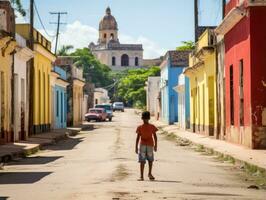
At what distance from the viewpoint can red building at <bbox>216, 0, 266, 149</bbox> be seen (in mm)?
23266

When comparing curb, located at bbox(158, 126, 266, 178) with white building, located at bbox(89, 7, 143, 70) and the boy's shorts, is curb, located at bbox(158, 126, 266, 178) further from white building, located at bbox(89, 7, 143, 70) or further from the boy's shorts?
white building, located at bbox(89, 7, 143, 70)

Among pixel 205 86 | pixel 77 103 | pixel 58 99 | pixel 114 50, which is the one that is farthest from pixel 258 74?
pixel 114 50

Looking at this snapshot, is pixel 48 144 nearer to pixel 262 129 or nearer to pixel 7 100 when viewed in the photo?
pixel 7 100

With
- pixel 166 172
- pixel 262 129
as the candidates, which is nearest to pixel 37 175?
pixel 166 172

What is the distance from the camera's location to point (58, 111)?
167 ft

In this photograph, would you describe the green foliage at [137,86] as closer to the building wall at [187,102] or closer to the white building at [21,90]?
the building wall at [187,102]

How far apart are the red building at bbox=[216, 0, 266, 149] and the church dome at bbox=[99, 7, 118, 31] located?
131551 millimetres

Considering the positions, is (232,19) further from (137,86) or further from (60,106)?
(137,86)

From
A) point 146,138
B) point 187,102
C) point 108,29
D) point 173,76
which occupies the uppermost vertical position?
point 108,29

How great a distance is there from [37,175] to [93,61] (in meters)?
120

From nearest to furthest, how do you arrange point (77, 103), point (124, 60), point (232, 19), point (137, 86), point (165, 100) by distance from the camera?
1. point (232, 19)
2. point (77, 103)
3. point (165, 100)
4. point (137, 86)
5. point (124, 60)

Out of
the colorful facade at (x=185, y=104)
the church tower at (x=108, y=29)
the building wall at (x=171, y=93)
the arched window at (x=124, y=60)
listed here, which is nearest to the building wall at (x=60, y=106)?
the colorful facade at (x=185, y=104)

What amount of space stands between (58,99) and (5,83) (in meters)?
22.5

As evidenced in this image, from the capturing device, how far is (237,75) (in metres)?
26.6
